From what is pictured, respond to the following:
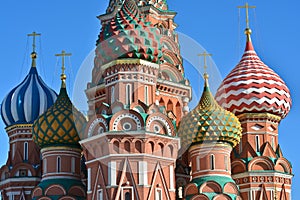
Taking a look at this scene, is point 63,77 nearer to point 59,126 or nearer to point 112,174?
point 59,126

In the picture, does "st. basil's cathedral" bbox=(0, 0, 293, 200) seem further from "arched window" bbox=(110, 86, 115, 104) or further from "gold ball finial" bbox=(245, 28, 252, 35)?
"gold ball finial" bbox=(245, 28, 252, 35)

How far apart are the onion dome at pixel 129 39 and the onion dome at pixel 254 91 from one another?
4.34m

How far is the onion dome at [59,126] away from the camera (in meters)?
30.5

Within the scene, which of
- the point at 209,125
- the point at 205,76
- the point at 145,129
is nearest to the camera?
the point at 145,129

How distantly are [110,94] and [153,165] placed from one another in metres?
2.85

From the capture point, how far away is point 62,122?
3061cm

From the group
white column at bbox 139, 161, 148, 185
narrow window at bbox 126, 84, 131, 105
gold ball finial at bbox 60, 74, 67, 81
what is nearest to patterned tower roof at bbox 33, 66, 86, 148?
gold ball finial at bbox 60, 74, 67, 81

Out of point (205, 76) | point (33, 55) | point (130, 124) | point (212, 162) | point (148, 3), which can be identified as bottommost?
point (212, 162)

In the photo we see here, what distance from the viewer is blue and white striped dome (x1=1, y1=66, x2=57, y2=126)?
3347 cm

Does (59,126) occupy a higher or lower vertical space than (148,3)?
lower

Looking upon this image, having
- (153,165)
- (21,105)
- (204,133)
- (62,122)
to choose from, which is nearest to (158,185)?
(153,165)

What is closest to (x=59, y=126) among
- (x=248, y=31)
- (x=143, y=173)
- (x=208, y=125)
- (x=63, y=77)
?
(x=63, y=77)

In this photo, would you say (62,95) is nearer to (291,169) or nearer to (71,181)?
(71,181)

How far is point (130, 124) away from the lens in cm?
2756
